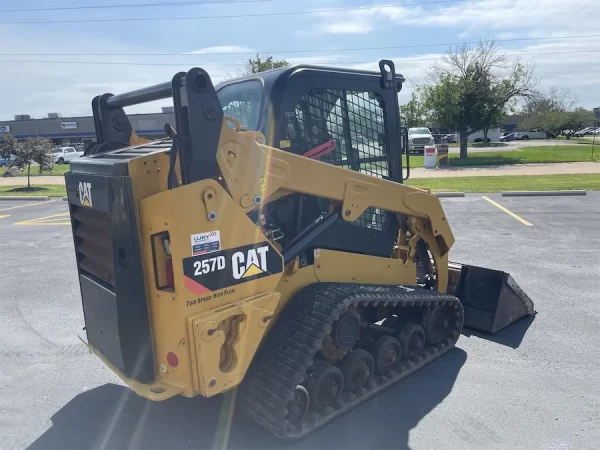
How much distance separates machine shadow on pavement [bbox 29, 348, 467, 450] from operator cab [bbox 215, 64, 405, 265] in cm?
126

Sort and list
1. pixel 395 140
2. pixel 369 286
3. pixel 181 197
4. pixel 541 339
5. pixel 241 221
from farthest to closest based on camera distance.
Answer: pixel 541 339
pixel 395 140
pixel 369 286
pixel 241 221
pixel 181 197

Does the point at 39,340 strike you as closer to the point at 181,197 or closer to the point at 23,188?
the point at 181,197

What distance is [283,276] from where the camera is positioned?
3877 millimetres

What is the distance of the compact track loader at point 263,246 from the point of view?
3.10 m

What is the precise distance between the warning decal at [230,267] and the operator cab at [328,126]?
0.43 meters

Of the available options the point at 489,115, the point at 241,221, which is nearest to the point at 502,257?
the point at 241,221

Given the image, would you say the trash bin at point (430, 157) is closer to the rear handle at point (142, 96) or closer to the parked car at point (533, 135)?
the rear handle at point (142, 96)

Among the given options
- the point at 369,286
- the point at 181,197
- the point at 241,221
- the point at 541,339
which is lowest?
the point at 541,339

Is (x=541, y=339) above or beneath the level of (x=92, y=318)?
beneath

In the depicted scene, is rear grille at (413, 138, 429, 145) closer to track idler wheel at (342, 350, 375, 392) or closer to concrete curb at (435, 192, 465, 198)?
concrete curb at (435, 192, 465, 198)

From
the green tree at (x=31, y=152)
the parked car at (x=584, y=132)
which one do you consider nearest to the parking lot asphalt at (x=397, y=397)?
the green tree at (x=31, y=152)

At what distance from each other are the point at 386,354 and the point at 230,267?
1731mm

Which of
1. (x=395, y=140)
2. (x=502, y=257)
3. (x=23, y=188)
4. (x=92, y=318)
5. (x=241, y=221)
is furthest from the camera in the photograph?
(x=23, y=188)

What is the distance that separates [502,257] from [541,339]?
10.9ft
